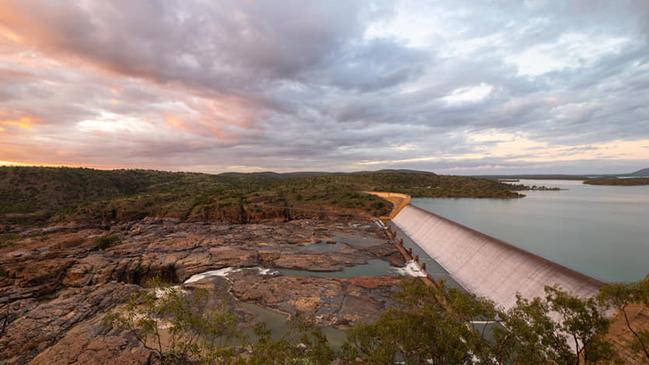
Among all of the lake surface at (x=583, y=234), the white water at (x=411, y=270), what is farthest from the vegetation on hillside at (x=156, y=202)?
the white water at (x=411, y=270)

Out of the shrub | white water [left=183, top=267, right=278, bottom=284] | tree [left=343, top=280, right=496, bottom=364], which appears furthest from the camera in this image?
the shrub

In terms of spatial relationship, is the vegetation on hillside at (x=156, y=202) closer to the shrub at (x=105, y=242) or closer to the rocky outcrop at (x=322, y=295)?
the shrub at (x=105, y=242)

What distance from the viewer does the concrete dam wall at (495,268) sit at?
67.1 feet

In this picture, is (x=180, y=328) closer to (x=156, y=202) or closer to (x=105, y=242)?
(x=105, y=242)

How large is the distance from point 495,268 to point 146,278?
3968 centimetres

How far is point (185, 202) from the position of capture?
78438 millimetres

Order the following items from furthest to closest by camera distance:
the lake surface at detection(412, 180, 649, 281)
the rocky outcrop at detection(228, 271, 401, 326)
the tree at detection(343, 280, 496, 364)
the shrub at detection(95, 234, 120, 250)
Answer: the shrub at detection(95, 234, 120, 250), the lake surface at detection(412, 180, 649, 281), the rocky outcrop at detection(228, 271, 401, 326), the tree at detection(343, 280, 496, 364)

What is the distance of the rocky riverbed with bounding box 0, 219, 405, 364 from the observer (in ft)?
69.7

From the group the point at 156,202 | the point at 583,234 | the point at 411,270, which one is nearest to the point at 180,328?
the point at 411,270

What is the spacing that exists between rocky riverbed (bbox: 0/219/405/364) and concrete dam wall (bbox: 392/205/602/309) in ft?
22.3

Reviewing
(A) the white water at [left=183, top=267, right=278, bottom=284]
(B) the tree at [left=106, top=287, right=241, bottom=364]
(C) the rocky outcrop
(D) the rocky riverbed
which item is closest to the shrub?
(D) the rocky riverbed

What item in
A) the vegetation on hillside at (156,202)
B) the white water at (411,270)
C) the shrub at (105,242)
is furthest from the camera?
the vegetation on hillside at (156,202)

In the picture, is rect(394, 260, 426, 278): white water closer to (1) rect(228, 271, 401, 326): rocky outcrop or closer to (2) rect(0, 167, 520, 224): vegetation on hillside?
(1) rect(228, 271, 401, 326): rocky outcrop

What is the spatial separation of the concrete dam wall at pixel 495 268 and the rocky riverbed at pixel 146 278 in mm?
6791
